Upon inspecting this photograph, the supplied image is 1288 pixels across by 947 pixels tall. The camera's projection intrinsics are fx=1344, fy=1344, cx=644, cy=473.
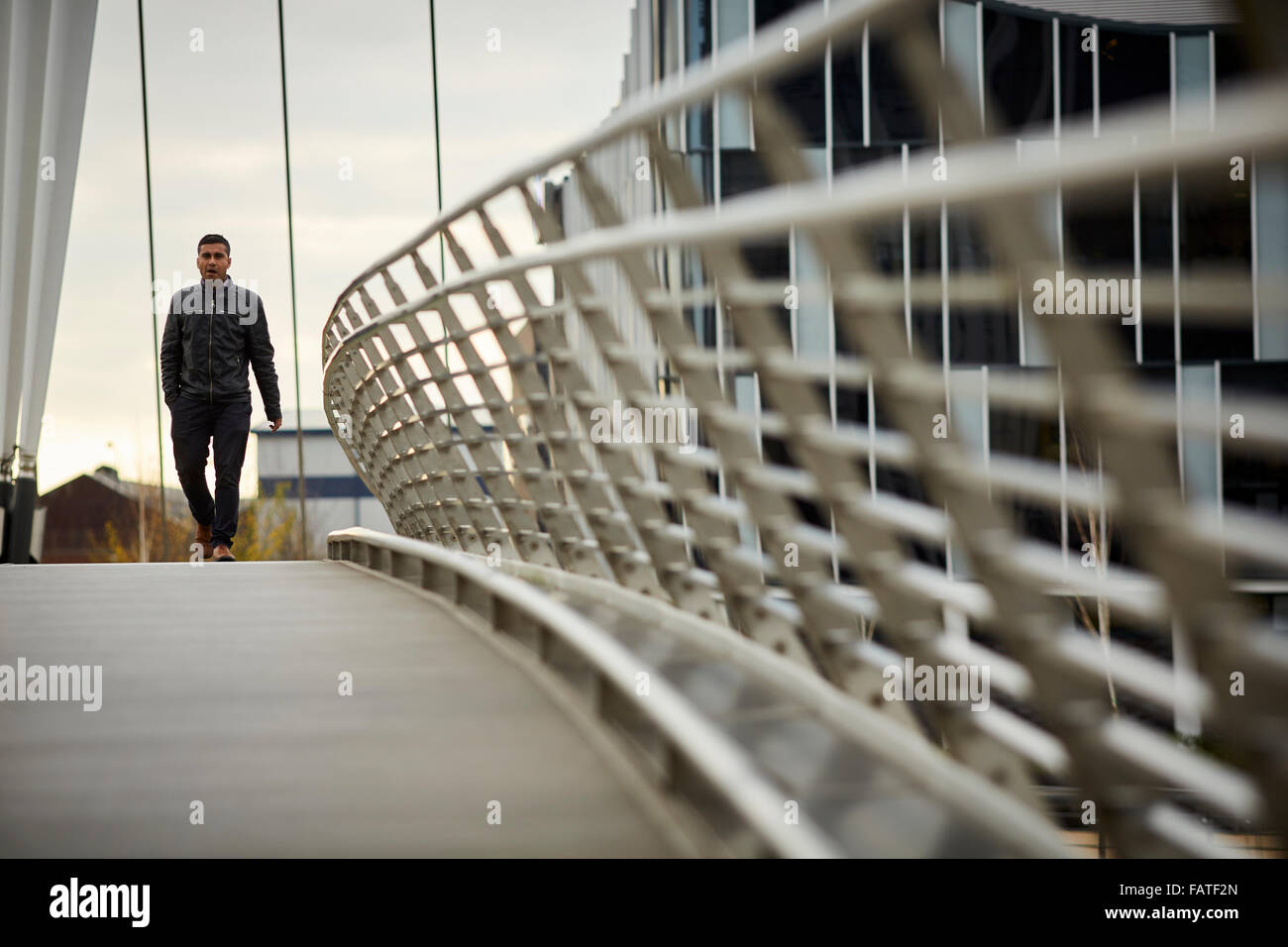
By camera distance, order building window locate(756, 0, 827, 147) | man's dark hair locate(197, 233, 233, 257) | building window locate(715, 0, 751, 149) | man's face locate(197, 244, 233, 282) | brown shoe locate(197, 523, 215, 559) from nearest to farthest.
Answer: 1. man's dark hair locate(197, 233, 233, 257)
2. man's face locate(197, 244, 233, 282)
3. brown shoe locate(197, 523, 215, 559)
4. building window locate(715, 0, 751, 149)
5. building window locate(756, 0, 827, 147)

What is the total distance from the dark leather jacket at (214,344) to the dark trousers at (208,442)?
0.07m

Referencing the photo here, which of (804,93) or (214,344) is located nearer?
(214,344)

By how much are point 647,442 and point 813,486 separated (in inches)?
38.1

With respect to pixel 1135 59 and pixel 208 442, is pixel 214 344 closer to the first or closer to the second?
pixel 208 442

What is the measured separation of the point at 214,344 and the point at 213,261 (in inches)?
21.2

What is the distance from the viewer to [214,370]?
8.23 metres

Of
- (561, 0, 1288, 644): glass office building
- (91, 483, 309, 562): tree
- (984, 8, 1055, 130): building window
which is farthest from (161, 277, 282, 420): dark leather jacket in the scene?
(984, 8, 1055, 130): building window

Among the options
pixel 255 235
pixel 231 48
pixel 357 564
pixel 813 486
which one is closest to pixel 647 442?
pixel 813 486

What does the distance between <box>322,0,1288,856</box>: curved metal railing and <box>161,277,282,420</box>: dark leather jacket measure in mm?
3200

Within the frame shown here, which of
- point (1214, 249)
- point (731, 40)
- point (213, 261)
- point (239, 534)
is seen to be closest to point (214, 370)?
point (213, 261)

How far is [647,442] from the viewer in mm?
3756

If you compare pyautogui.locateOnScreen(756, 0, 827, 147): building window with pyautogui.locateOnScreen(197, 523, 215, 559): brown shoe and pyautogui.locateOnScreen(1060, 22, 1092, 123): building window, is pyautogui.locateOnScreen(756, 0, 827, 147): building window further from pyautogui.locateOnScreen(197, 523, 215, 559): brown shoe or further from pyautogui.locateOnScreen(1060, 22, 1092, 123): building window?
pyautogui.locateOnScreen(197, 523, 215, 559): brown shoe

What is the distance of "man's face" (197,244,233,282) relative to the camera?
7.86 m
